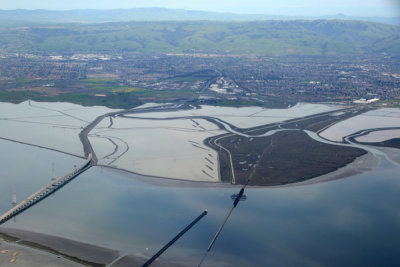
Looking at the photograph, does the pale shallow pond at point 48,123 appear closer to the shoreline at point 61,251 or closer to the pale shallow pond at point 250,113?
the pale shallow pond at point 250,113

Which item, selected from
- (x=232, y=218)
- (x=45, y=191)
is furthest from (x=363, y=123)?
(x=45, y=191)

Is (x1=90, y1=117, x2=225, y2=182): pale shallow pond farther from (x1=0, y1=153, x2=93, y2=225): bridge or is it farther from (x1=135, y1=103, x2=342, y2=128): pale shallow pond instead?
(x1=135, y1=103, x2=342, y2=128): pale shallow pond

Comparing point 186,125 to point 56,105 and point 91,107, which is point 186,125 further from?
point 56,105

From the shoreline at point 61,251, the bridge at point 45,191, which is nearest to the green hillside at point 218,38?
the bridge at point 45,191

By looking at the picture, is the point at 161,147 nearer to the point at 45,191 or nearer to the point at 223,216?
the point at 45,191

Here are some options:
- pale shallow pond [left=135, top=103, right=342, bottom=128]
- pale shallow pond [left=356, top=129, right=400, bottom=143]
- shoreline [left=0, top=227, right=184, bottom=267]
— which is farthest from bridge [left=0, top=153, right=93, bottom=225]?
pale shallow pond [left=356, top=129, right=400, bottom=143]

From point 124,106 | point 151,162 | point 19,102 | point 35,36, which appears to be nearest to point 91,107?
point 124,106
